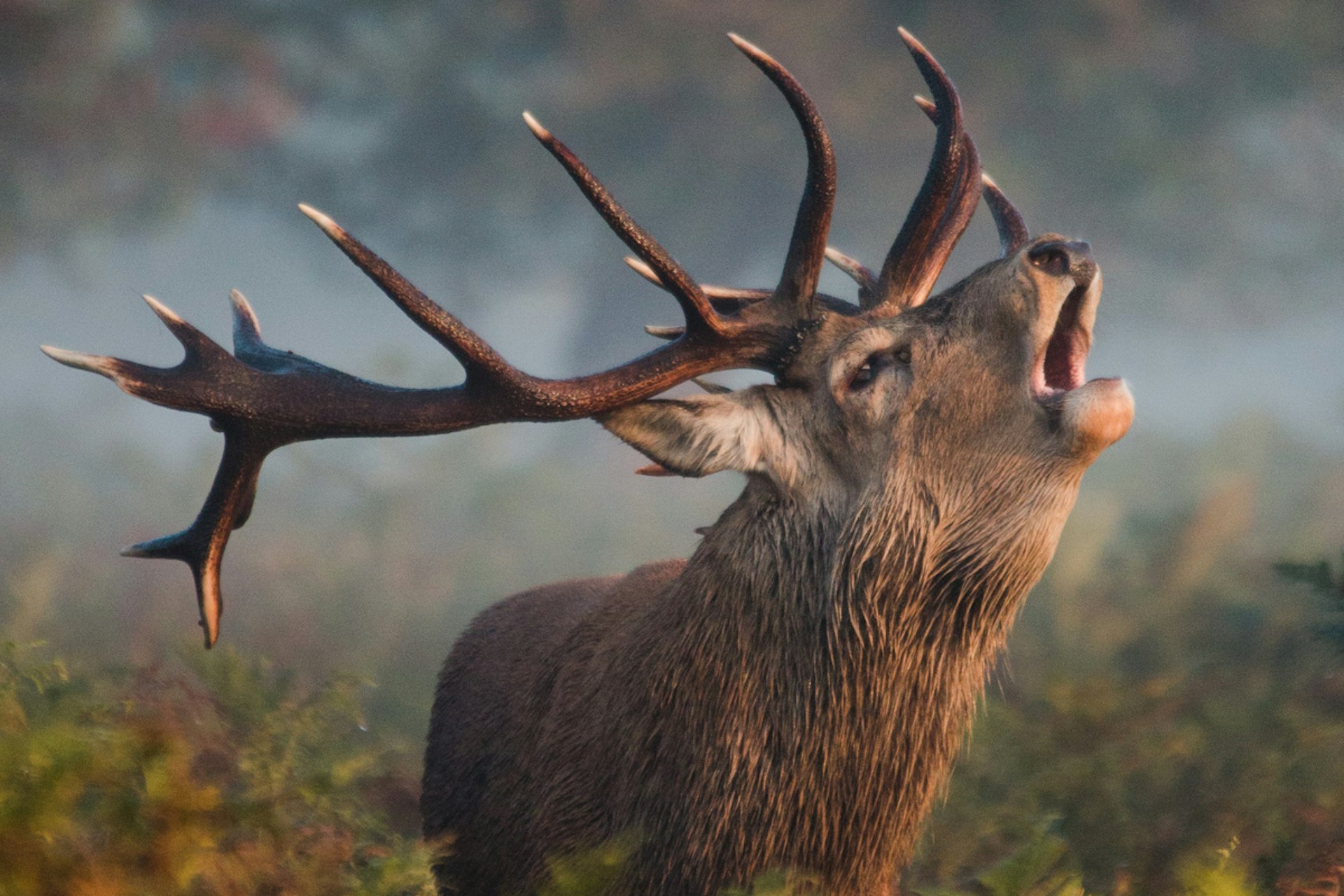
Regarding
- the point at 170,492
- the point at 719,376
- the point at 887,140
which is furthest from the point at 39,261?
the point at 887,140

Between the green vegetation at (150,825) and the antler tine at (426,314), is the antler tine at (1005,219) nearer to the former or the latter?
the antler tine at (426,314)

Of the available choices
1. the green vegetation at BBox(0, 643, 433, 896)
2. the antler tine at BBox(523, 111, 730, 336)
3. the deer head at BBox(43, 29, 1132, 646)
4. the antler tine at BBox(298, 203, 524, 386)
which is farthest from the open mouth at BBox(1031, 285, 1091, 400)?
the green vegetation at BBox(0, 643, 433, 896)

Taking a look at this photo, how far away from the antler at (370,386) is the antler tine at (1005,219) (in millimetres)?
710

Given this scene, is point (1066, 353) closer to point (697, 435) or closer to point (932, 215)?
point (932, 215)

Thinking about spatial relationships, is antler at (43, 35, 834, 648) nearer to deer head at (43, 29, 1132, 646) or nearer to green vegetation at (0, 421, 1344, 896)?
deer head at (43, 29, 1132, 646)

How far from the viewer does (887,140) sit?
22391 millimetres

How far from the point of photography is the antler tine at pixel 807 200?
2.75 m

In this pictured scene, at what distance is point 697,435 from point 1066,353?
877mm

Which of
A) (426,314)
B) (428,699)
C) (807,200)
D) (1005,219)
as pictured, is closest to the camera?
(426,314)

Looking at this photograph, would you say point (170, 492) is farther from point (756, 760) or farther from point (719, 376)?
point (756, 760)

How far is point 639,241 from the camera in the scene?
2.63 meters

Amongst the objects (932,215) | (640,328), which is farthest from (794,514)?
(640,328)

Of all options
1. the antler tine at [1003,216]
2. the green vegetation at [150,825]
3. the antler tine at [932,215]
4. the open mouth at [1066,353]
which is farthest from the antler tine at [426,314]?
the antler tine at [1003,216]

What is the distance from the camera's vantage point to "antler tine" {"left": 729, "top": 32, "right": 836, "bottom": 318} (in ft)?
9.04
